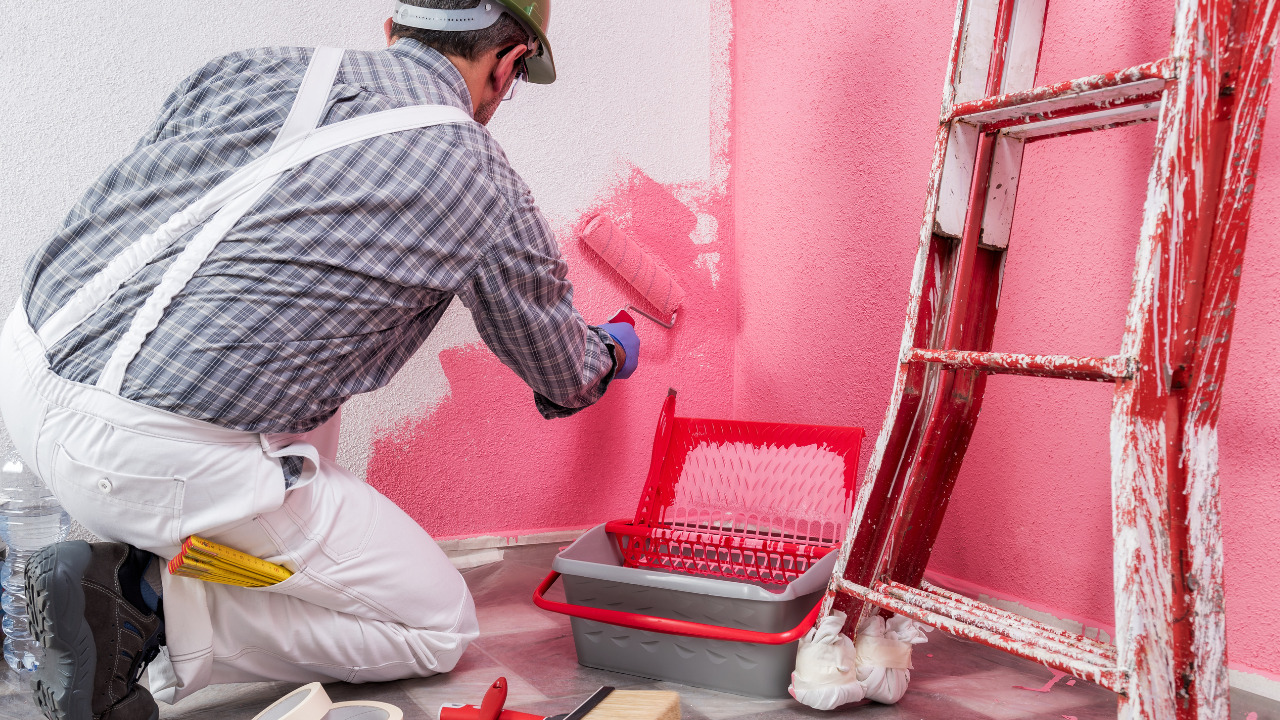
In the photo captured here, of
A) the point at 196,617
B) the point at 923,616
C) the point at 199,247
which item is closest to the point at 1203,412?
the point at 923,616

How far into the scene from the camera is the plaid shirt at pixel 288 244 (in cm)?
101

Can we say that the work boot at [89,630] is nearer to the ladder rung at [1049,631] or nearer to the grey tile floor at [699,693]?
the grey tile floor at [699,693]

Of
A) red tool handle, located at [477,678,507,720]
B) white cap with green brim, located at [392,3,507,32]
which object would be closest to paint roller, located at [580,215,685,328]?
white cap with green brim, located at [392,3,507,32]

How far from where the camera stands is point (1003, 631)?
39.0 inches

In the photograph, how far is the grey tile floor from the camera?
1185 mm

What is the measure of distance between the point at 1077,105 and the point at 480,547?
4.87ft

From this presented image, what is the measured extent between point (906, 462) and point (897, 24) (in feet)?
3.21

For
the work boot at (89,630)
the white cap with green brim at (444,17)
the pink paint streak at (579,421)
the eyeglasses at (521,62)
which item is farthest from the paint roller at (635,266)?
the work boot at (89,630)

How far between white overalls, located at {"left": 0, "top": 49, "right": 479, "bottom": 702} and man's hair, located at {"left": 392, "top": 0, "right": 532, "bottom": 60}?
0.46ft

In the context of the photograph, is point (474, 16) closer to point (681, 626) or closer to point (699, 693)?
point (681, 626)

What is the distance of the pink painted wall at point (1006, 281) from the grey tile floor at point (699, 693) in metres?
0.15

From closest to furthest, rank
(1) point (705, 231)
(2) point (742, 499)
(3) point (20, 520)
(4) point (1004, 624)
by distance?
1. (4) point (1004, 624)
2. (3) point (20, 520)
3. (2) point (742, 499)
4. (1) point (705, 231)

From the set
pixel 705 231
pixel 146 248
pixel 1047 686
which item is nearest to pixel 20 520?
pixel 146 248

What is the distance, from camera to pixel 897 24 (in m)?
1.71
